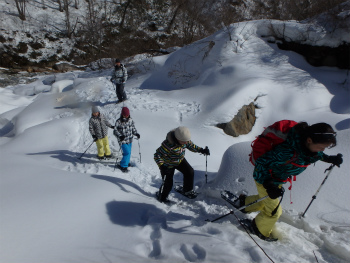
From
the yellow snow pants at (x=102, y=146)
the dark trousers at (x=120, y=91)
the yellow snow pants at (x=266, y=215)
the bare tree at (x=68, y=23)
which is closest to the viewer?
the yellow snow pants at (x=266, y=215)

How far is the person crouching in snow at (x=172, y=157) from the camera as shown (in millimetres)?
3628

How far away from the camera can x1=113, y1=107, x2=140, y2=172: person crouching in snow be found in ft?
17.5

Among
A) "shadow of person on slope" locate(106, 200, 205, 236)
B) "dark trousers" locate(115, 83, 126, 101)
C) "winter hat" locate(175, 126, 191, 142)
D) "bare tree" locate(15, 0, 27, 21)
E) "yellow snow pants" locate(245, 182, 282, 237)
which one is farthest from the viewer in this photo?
"bare tree" locate(15, 0, 27, 21)

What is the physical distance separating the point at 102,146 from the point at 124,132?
1076 millimetres

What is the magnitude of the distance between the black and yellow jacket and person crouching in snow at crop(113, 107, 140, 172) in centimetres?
171

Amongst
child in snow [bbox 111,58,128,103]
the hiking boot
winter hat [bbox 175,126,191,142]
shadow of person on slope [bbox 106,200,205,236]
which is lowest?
shadow of person on slope [bbox 106,200,205,236]

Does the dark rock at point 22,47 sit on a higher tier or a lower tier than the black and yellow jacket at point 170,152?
higher

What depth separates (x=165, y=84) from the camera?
36.6 ft

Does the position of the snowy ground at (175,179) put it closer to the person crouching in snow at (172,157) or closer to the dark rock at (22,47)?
the person crouching in snow at (172,157)

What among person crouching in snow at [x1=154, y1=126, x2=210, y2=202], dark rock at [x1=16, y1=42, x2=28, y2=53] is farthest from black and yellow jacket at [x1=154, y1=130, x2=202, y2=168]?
dark rock at [x1=16, y1=42, x2=28, y2=53]

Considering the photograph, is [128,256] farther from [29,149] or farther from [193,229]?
[29,149]

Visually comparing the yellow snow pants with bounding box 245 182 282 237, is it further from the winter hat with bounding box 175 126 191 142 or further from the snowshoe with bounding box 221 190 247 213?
the winter hat with bounding box 175 126 191 142

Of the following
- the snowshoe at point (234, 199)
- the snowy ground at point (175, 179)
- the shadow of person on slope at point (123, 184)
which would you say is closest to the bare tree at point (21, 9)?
the snowy ground at point (175, 179)

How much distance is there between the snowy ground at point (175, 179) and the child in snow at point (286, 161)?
35 cm
